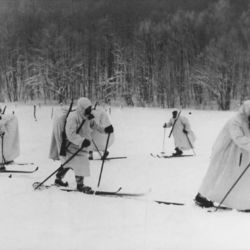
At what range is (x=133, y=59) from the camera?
45500 millimetres

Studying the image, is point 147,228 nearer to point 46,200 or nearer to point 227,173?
point 227,173

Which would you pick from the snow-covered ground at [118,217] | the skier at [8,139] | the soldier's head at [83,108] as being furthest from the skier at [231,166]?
the skier at [8,139]

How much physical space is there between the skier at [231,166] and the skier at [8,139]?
5812mm

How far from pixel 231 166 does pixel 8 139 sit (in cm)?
629

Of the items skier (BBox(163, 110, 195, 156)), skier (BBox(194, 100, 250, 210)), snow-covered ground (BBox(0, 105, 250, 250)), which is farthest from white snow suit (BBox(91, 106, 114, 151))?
skier (BBox(194, 100, 250, 210))

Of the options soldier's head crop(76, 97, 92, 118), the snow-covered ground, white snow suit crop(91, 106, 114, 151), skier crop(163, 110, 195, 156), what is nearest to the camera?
the snow-covered ground

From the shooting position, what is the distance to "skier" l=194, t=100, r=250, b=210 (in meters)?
5.67

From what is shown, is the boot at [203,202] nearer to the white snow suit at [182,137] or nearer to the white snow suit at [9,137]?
the white snow suit at [9,137]

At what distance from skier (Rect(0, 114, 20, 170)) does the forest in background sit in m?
31.4

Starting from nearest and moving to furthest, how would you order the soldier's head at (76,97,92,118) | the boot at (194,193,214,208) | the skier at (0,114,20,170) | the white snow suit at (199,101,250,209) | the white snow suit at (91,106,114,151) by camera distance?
the white snow suit at (199,101,250,209) < the boot at (194,193,214,208) < the soldier's head at (76,97,92,118) < the skier at (0,114,20,170) < the white snow suit at (91,106,114,151)

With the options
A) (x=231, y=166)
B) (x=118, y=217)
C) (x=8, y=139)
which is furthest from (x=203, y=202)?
(x=8, y=139)

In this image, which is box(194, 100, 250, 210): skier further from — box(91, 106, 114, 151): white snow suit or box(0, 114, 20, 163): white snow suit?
box(91, 106, 114, 151): white snow suit

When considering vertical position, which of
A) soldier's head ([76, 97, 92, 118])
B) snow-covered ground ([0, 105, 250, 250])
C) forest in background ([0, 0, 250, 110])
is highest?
forest in background ([0, 0, 250, 110])

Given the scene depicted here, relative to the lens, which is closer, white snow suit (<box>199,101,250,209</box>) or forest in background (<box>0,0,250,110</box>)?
white snow suit (<box>199,101,250,209</box>)
